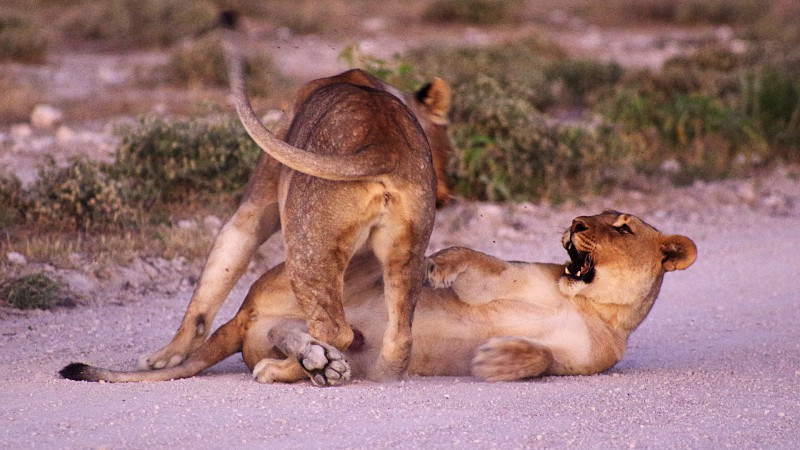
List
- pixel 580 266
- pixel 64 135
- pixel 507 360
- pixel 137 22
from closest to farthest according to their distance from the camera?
pixel 507 360 < pixel 580 266 < pixel 64 135 < pixel 137 22

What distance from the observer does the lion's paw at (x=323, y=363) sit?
4922 mm

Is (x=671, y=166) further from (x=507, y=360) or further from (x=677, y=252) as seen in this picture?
(x=507, y=360)

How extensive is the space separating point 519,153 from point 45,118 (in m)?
4.95

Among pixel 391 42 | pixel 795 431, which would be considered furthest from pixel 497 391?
pixel 391 42

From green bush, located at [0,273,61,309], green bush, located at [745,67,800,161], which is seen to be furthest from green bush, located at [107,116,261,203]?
green bush, located at [745,67,800,161]

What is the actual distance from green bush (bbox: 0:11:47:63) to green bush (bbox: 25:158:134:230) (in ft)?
27.2

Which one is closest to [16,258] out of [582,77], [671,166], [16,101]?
[16,101]

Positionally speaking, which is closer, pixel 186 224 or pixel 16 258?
pixel 16 258

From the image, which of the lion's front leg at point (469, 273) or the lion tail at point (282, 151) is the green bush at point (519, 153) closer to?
the lion's front leg at point (469, 273)

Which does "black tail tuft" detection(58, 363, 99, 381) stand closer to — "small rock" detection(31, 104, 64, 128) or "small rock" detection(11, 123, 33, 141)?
"small rock" detection(11, 123, 33, 141)

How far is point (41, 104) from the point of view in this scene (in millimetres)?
13352

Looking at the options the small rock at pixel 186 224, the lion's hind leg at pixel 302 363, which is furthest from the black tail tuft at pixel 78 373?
the small rock at pixel 186 224

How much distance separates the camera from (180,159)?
9500 mm

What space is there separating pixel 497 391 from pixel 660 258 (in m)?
1.22
